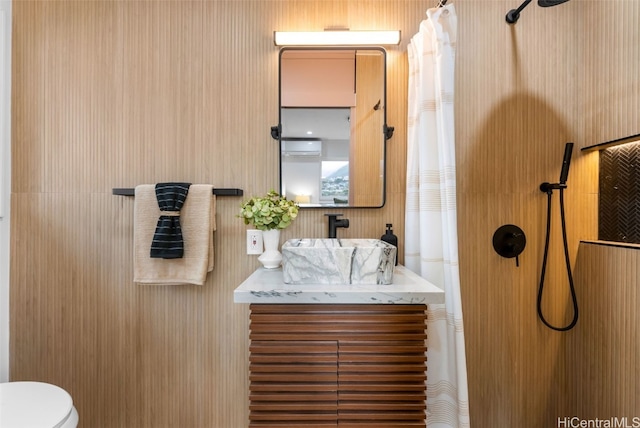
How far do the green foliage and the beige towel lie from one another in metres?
0.24

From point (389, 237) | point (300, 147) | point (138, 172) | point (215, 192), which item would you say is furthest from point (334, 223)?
point (138, 172)

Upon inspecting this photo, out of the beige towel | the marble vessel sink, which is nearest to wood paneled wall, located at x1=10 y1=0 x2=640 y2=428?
the beige towel

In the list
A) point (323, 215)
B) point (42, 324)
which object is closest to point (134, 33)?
point (323, 215)

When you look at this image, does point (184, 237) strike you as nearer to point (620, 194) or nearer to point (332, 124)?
point (332, 124)

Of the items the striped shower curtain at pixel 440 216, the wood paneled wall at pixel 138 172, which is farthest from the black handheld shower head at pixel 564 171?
the wood paneled wall at pixel 138 172

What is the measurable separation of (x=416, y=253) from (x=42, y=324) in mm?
1950

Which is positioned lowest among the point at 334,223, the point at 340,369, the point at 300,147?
the point at 340,369

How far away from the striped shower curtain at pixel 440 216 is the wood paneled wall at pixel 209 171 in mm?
199

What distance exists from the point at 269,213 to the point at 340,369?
676 mm

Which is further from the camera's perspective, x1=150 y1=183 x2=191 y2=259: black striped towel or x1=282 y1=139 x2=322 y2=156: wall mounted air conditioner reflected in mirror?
x1=282 y1=139 x2=322 y2=156: wall mounted air conditioner reflected in mirror

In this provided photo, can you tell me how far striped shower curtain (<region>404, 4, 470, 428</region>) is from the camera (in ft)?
3.87

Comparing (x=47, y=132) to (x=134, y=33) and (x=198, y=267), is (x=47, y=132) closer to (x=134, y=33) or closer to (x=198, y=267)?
(x=134, y=33)

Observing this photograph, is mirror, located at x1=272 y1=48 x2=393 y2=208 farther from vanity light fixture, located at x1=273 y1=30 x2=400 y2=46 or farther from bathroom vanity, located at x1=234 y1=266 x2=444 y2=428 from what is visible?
bathroom vanity, located at x1=234 y1=266 x2=444 y2=428

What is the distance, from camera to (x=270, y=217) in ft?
4.10
